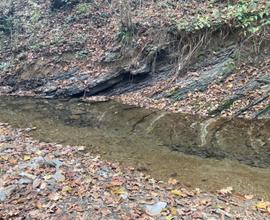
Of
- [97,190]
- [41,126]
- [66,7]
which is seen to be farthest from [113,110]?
[66,7]

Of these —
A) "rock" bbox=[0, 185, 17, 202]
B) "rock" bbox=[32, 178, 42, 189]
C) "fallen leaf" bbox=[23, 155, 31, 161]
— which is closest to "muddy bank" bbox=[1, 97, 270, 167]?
"fallen leaf" bbox=[23, 155, 31, 161]

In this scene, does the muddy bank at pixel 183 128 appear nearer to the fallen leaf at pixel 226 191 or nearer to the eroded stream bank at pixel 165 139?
the eroded stream bank at pixel 165 139

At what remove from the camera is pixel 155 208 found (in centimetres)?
570

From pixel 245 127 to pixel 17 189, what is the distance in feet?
19.8

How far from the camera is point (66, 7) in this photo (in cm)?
2055

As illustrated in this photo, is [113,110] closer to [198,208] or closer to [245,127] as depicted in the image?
[245,127]

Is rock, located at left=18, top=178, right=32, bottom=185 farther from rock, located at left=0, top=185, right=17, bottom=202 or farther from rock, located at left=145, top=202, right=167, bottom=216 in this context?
rock, located at left=145, top=202, right=167, bottom=216

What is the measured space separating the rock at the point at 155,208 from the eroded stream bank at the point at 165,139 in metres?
1.14

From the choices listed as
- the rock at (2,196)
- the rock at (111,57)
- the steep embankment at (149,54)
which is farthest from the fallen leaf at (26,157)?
the rock at (111,57)

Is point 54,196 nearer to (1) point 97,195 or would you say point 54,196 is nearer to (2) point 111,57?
(1) point 97,195

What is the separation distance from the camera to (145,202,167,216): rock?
18.3 feet

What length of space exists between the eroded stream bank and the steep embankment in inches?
51.3

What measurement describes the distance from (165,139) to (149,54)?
618 cm

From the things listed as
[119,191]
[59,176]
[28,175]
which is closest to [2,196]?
[28,175]
